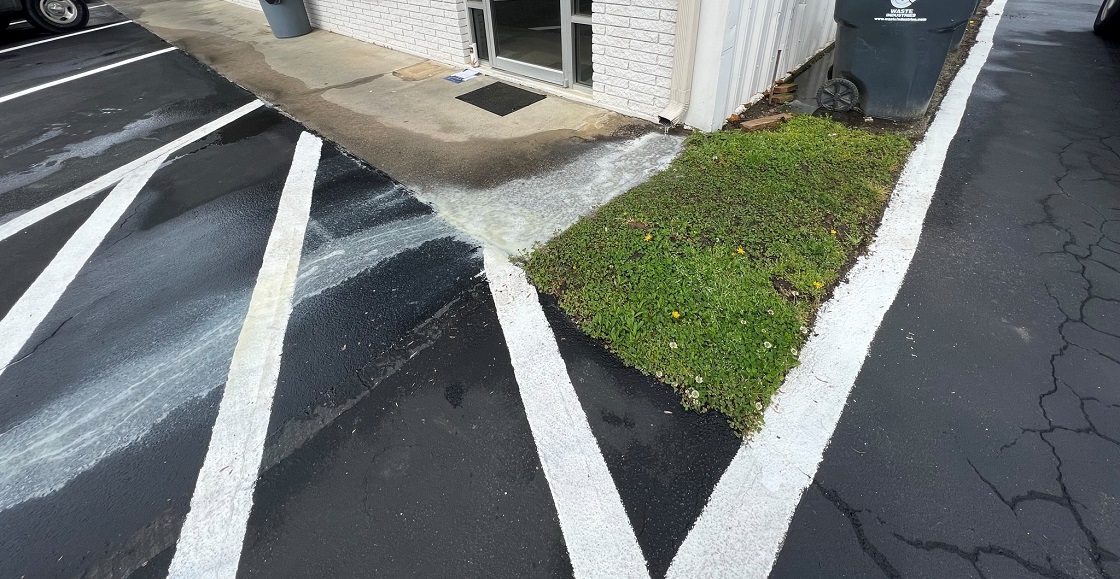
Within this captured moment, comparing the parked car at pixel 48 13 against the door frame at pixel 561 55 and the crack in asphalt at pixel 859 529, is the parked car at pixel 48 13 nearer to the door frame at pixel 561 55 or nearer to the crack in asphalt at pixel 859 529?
the door frame at pixel 561 55

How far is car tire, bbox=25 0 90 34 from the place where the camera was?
10.8m

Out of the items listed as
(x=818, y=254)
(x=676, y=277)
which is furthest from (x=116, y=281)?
(x=818, y=254)

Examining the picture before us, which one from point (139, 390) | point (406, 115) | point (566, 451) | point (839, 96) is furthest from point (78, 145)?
point (839, 96)

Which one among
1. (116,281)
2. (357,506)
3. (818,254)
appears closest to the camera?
(357,506)

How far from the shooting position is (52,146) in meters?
5.58

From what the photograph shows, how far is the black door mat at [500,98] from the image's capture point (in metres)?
5.57

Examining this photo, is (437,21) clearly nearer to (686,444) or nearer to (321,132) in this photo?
(321,132)

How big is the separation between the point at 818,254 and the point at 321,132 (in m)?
4.90

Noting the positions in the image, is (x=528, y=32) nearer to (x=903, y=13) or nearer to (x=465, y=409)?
(x=903, y=13)

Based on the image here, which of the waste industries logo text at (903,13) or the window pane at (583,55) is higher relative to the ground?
the waste industries logo text at (903,13)

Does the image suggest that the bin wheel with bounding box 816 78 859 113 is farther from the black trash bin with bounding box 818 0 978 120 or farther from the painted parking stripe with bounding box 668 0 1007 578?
the painted parking stripe with bounding box 668 0 1007 578

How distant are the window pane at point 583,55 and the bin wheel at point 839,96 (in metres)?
2.36

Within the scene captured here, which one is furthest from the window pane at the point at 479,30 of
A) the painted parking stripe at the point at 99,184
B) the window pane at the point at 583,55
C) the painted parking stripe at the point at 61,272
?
the painted parking stripe at the point at 61,272

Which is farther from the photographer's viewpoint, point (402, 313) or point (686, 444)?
point (402, 313)
